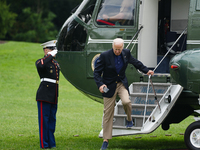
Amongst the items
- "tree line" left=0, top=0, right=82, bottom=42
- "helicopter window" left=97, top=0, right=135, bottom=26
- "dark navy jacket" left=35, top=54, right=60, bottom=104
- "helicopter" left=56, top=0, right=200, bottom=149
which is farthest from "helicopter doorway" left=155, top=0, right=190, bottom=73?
"tree line" left=0, top=0, right=82, bottom=42

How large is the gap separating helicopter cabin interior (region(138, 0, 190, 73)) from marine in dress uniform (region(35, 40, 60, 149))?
1.60 meters

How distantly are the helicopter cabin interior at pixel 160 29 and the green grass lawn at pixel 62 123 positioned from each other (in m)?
1.64

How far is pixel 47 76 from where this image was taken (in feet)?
21.4

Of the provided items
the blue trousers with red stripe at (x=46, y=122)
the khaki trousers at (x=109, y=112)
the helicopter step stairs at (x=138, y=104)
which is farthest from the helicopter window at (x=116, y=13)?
the blue trousers with red stripe at (x=46, y=122)

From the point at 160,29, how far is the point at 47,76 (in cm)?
262

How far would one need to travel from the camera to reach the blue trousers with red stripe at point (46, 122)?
6445mm

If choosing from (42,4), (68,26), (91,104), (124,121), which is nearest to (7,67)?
(91,104)

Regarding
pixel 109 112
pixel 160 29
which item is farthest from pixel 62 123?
pixel 109 112

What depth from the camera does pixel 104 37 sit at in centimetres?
712

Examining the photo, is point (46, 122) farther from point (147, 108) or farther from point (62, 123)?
point (62, 123)

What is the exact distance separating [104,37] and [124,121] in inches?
68.4

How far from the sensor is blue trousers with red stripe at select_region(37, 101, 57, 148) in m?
6.45

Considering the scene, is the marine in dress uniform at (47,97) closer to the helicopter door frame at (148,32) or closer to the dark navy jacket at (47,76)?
the dark navy jacket at (47,76)

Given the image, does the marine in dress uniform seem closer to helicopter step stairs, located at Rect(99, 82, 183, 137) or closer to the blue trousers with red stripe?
the blue trousers with red stripe
